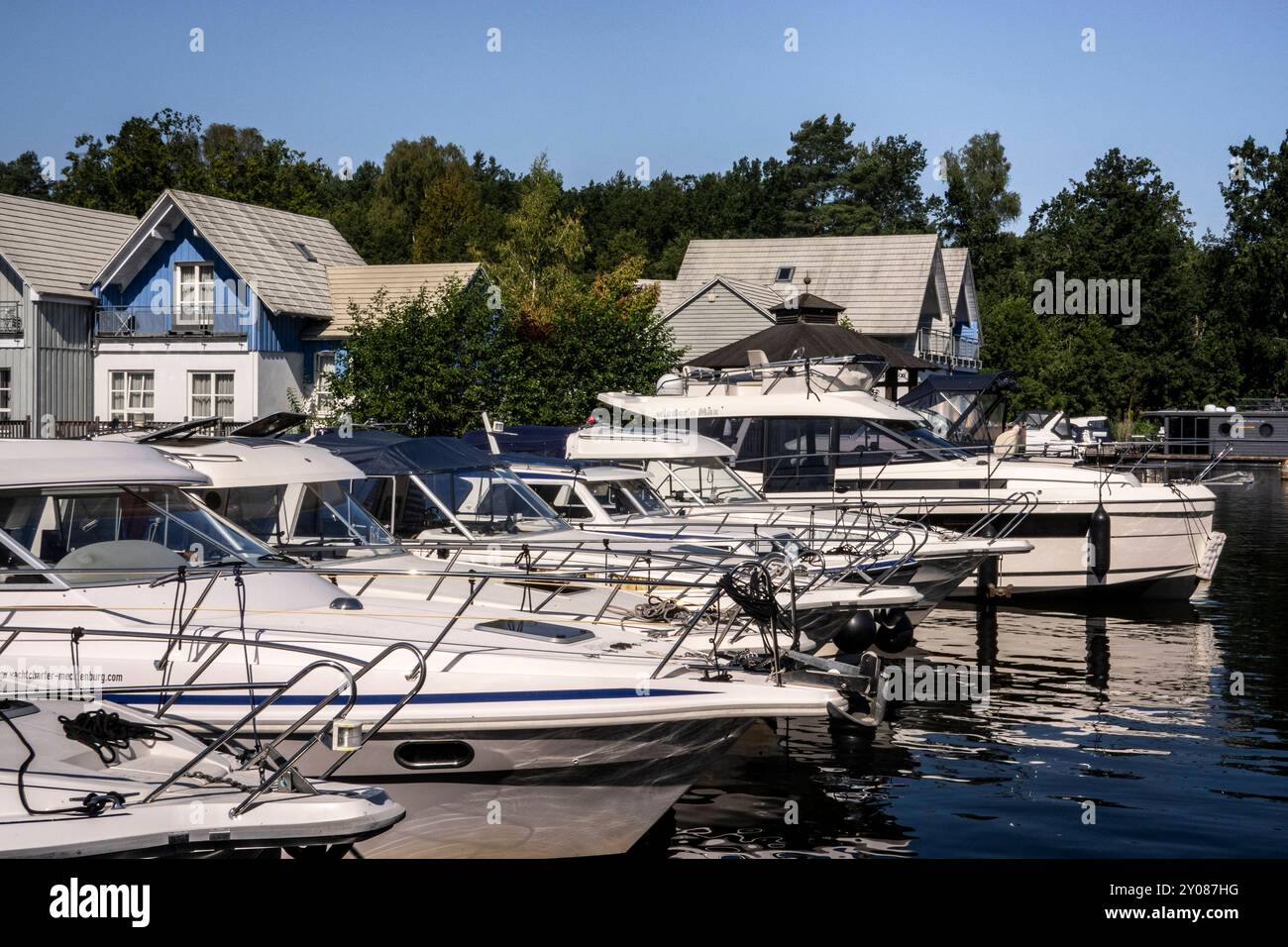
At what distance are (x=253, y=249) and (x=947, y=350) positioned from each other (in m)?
24.2

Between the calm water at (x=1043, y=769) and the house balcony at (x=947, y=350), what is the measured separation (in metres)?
32.8

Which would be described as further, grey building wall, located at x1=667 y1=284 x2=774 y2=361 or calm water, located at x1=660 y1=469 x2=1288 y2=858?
grey building wall, located at x1=667 y1=284 x2=774 y2=361

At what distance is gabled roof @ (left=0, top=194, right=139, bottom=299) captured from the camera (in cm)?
3791

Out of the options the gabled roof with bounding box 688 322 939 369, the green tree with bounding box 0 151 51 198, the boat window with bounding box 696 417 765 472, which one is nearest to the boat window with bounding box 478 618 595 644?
the boat window with bounding box 696 417 765 472

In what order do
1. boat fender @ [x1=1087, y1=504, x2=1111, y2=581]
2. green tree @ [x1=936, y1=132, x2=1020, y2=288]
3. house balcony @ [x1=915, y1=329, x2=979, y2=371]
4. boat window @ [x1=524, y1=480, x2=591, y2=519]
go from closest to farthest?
boat window @ [x1=524, y1=480, x2=591, y2=519]
boat fender @ [x1=1087, y1=504, x2=1111, y2=581]
house balcony @ [x1=915, y1=329, x2=979, y2=371]
green tree @ [x1=936, y1=132, x2=1020, y2=288]

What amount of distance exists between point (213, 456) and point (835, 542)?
6645mm

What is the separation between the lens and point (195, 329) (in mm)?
37781

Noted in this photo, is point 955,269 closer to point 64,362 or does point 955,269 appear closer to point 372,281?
point 372,281

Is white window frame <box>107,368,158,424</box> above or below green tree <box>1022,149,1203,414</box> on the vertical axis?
below

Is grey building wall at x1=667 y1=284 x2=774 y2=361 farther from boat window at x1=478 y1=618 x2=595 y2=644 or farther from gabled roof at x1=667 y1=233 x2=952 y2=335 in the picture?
boat window at x1=478 y1=618 x2=595 y2=644

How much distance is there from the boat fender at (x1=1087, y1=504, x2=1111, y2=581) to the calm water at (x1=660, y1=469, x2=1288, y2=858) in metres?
1.99

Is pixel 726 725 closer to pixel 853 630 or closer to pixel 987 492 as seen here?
pixel 853 630

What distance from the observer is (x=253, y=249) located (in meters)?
39.2

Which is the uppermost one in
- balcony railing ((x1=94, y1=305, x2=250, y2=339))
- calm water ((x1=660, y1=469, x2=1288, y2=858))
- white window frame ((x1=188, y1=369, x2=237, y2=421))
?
balcony railing ((x1=94, y1=305, x2=250, y2=339))
